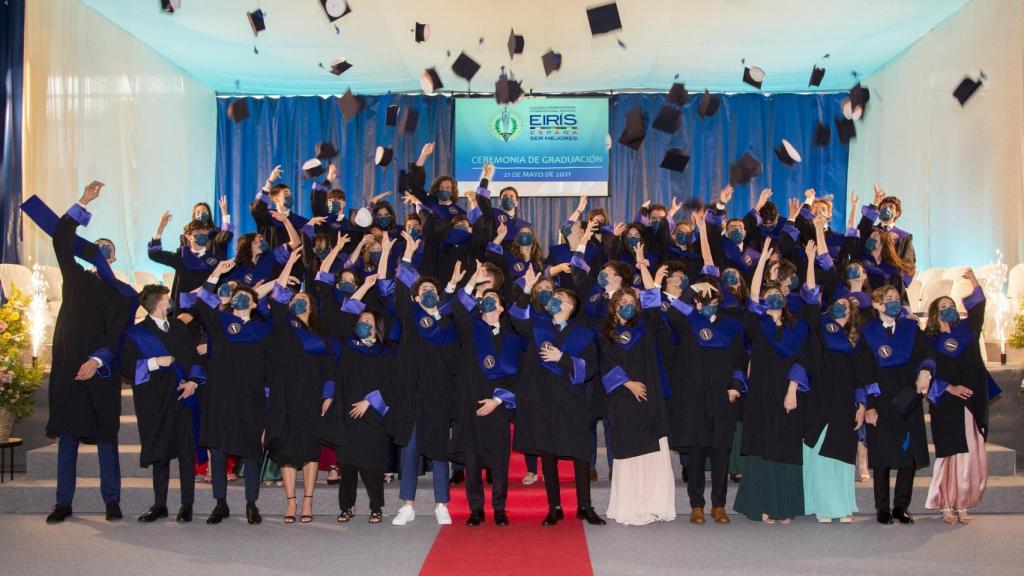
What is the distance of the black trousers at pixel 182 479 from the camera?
6.42m

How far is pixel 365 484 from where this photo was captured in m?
6.39

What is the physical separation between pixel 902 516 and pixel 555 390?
2.35 m

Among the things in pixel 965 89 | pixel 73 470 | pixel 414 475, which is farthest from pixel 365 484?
pixel 965 89

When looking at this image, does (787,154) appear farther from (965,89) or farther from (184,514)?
(184,514)

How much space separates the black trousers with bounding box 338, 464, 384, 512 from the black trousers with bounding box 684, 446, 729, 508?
1.99m

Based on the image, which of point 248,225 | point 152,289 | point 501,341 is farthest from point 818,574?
point 248,225

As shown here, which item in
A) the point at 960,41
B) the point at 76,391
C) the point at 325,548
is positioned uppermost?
the point at 960,41

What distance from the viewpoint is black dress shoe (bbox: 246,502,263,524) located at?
6332mm

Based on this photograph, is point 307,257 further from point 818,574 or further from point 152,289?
point 818,574

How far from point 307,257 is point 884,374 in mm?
4486

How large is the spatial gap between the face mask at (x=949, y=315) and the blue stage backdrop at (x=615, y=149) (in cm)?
754

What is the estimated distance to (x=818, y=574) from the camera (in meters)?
5.03

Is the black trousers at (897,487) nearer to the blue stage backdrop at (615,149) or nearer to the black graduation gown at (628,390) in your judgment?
the black graduation gown at (628,390)

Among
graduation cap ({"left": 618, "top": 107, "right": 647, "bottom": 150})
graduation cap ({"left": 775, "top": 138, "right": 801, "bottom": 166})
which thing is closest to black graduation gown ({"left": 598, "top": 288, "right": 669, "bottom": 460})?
graduation cap ({"left": 618, "top": 107, "right": 647, "bottom": 150})
